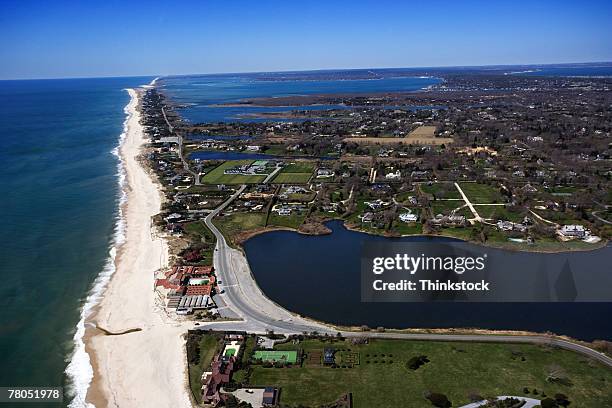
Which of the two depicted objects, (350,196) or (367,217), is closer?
(367,217)

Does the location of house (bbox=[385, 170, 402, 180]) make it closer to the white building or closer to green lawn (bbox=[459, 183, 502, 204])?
green lawn (bbox=[459, 183, 502, 204])

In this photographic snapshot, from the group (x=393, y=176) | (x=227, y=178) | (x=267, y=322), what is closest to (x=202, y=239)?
(x=267, y=322)

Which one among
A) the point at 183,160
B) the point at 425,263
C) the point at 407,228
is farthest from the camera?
the point at 183,160

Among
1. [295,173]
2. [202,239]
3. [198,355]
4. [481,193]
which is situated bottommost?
[198,355]

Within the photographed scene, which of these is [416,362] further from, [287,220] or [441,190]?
[441,190]

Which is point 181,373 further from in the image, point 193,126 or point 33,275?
point 193,126

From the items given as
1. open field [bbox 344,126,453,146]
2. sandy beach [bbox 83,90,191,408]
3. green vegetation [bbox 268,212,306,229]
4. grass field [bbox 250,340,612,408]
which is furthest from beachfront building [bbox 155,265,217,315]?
open field [bbox 344,126,453,146]

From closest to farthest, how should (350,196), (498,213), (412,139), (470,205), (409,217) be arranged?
1. (409,217)
2. (498,213)
3. (470,205)
4. (350,196)
5. (412,139)
